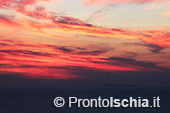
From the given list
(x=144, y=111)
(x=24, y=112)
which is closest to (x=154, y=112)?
(x=144, y=111)

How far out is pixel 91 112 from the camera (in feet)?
367

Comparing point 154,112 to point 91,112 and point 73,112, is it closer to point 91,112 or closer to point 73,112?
point 91,112

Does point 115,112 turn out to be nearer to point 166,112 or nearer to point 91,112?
point 91,112

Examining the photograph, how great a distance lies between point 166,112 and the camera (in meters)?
111

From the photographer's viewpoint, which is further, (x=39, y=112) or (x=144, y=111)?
(x=144, y=111)

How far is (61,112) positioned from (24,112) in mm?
17073

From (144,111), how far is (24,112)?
47.0 metres

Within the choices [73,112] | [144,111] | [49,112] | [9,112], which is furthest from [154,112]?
[9,112]

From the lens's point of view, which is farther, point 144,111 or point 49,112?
point 144,111

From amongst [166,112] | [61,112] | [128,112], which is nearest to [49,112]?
[61,112]

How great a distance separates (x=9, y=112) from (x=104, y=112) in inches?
1486

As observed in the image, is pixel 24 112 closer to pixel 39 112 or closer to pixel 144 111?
pixel 39 112

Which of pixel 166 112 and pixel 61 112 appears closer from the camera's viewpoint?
pixel 61 112

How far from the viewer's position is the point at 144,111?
4491 inches
